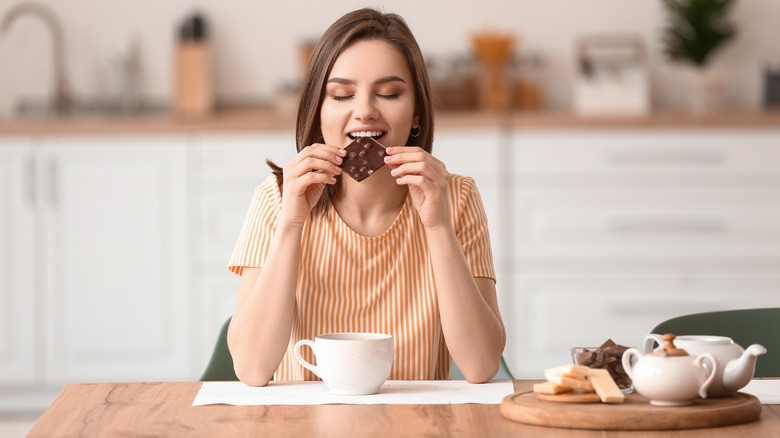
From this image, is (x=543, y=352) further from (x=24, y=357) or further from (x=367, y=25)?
(x=367, y=25)

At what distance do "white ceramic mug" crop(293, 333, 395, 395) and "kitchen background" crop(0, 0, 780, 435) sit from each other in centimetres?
245

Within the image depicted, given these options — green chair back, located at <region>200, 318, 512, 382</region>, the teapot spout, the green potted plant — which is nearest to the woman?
green chair back, located at <region>200, 318, 512, 382</region>

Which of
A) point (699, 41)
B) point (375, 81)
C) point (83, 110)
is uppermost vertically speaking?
point (699, 41)

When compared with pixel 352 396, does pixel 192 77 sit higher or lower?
higher

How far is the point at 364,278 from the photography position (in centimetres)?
187

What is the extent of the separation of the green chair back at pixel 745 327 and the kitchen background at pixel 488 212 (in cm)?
185

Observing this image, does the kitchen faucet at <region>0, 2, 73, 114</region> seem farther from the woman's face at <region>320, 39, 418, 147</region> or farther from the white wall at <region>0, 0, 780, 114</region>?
the woman's face at <region>320, 39, 418, 147</region>

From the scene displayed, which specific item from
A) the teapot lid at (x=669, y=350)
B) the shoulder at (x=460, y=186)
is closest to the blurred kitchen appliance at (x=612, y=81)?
the shoulder at (x=460, y=186)

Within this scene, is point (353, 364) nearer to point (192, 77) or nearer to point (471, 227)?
point (471, 227)

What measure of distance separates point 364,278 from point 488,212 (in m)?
2.11

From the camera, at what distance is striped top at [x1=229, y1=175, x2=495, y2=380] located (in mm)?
1848

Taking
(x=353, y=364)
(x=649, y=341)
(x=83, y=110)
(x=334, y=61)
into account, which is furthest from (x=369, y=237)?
(x=83, y=110)

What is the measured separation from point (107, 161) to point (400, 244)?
7.69 ft

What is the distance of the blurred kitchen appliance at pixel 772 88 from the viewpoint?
4.16 meters
